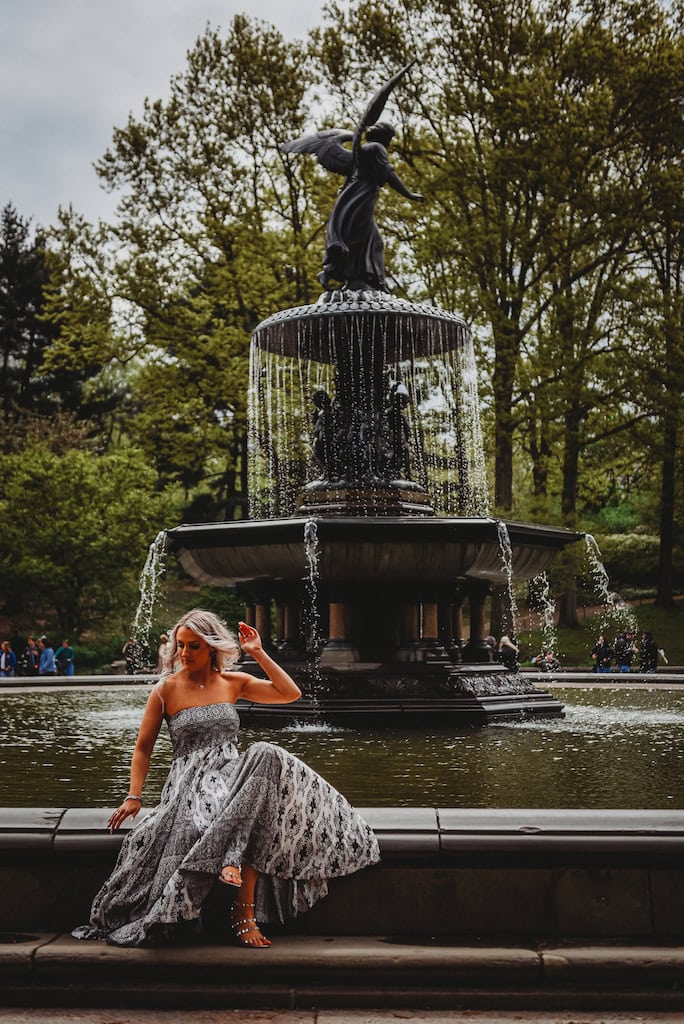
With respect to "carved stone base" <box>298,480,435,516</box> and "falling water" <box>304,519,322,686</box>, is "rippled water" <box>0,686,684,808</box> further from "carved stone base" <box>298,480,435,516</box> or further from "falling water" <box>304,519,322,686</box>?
"carved stone base" <box>298,480,435,516</box>

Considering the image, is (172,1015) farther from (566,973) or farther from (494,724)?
(494,724)

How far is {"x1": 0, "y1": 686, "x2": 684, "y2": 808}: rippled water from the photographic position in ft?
20.6

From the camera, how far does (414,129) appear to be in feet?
108

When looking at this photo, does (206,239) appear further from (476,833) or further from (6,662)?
(476,833)

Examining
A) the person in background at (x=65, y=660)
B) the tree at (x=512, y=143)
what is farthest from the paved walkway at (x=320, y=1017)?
the tree at (x=512, y=143)

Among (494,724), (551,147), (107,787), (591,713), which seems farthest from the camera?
(551,147)

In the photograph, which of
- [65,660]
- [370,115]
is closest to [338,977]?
[370,115]

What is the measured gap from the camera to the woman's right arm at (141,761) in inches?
186

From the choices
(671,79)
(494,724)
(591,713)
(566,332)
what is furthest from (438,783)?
(671,79)

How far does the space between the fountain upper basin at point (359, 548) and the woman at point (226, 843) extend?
236 inches

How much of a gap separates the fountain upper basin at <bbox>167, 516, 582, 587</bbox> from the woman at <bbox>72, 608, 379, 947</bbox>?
600cm

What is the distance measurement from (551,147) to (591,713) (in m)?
20.3

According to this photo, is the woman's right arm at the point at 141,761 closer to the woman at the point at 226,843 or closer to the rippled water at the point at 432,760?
the woman at the point at 226,843

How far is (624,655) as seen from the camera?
1019 inches
